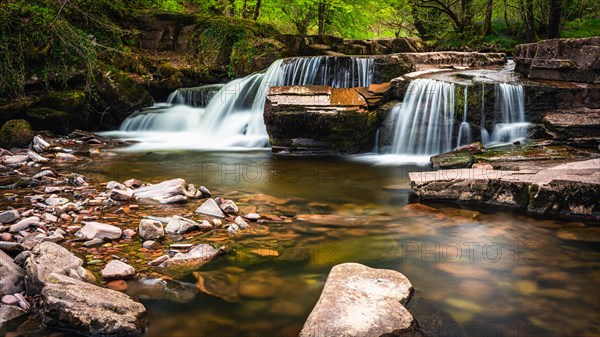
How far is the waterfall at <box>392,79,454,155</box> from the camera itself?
903 cm

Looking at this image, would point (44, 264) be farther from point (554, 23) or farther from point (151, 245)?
point (554, 23)

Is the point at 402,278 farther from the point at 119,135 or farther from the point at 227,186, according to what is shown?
the point at 119,135

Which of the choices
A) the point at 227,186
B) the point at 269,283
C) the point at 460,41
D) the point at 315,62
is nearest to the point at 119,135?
the point at 315,62

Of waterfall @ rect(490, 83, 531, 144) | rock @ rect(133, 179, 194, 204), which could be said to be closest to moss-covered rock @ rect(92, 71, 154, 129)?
rock @ rect(133, 179, 194, 204)

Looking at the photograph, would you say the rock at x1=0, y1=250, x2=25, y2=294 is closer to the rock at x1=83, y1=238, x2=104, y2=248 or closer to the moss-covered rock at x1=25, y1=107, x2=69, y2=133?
the rock at x1=83, y1=238, x2=104, y2=248

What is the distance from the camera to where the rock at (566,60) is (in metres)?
8.80

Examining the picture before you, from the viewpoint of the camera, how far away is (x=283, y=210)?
17.5 ft

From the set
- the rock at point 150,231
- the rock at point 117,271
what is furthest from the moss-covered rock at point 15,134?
the rock at point 117,271

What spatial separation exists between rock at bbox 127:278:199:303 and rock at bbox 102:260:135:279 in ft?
0.30

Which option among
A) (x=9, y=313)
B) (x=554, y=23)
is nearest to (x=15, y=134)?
(x=9, y=313)

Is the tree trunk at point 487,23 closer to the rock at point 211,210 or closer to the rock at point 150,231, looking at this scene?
the rock at point 211,210

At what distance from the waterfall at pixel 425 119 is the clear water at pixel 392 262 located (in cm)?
290

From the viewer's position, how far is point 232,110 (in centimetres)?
1246

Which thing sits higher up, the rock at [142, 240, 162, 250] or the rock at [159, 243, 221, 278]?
the rock at [142, 240, 162, 250]
